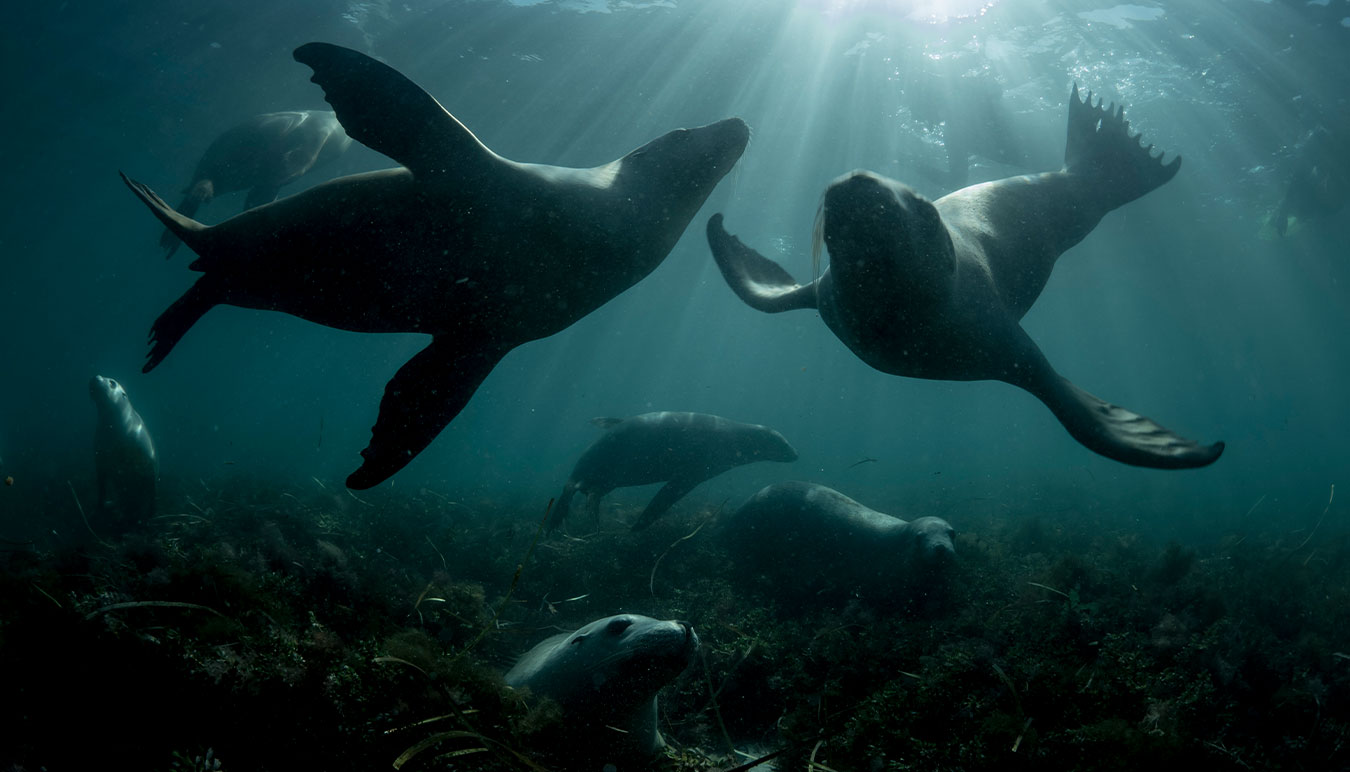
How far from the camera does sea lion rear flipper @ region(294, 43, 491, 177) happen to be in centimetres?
291

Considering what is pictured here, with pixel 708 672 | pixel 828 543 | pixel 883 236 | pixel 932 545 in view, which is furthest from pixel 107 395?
pixel 932 545

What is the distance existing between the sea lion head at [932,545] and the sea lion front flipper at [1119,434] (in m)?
2.04

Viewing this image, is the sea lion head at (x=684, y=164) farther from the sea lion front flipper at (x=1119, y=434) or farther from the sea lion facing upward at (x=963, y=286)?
the sea lion front flipper at (x=1119, y=434)

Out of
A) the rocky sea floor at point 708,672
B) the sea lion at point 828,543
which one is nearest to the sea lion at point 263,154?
the rocky sea floor at point 708,672

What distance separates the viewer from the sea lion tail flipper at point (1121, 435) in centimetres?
272

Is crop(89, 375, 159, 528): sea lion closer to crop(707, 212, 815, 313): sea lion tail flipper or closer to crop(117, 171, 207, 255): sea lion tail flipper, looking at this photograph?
crop(117, 171, 207, 255): sea lion tail flipper

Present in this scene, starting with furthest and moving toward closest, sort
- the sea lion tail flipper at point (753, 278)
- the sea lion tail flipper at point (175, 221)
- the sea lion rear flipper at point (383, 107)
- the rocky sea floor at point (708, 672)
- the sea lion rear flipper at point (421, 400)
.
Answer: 1. the sea lion tail flipper at point (753, 278)
2. the sea lion tail flipper at point (175, 221)
3. the sea lion rear flipper at point (421, 400)
4. the sea lion rear flipper at point (383, 107)
5. the rocky sea floor at point (708, 672)

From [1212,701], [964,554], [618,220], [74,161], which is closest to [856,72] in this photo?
[964,554]

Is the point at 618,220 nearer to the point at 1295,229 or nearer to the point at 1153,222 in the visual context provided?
the point at 1153,222

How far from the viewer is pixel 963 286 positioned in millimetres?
3037

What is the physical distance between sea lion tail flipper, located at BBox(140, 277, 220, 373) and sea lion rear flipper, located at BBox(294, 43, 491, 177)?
5.31 ft

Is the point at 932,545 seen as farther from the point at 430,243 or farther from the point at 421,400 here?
the point at 430,243

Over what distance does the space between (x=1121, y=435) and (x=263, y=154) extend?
540 inches

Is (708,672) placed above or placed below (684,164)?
below
